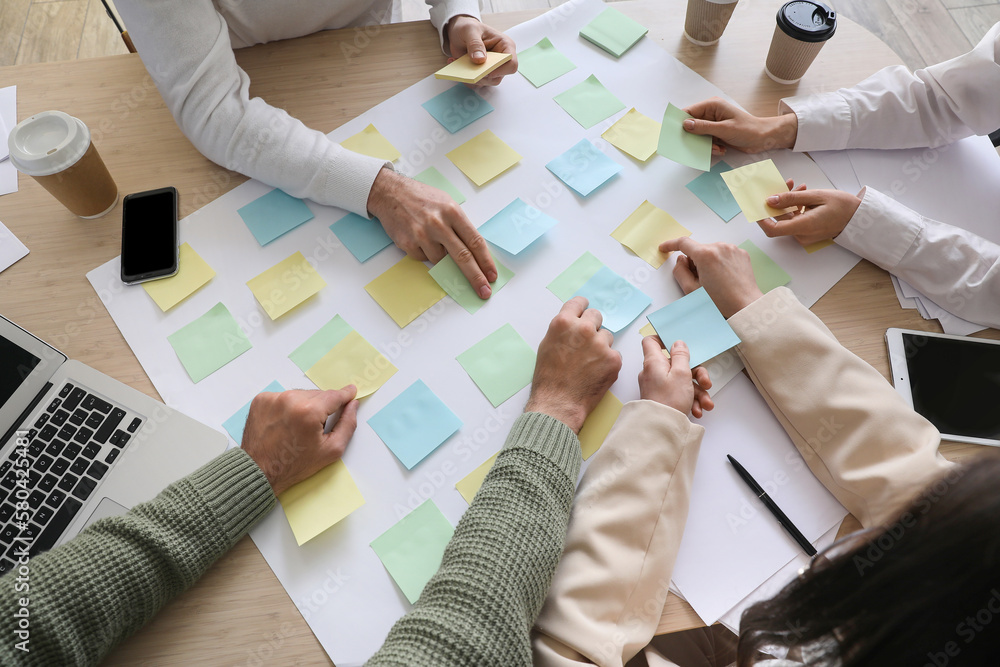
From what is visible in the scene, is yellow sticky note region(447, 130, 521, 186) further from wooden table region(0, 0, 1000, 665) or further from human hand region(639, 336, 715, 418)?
human hand region(639, 336, 715, 418)

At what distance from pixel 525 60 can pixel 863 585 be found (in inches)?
37.0

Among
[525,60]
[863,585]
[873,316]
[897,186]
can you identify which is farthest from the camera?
[525,60]

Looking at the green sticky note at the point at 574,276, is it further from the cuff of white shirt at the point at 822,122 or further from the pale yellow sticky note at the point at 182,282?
the pale yellow sticky note at the point at 182,282

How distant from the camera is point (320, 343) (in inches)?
31.8

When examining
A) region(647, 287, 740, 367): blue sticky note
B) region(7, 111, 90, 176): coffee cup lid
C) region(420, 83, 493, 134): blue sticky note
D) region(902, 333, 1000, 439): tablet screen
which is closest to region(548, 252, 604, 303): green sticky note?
region(647, 287, 740, 367): blue sticky note

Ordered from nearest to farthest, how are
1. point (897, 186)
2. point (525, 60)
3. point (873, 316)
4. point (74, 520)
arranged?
point (74, 520) < point (873, 316) < point (897, 186) < point (525, 60)

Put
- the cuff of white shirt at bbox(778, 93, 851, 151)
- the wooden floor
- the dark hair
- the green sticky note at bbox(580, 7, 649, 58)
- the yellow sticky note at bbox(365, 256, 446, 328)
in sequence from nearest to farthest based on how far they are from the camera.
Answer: the dark hair
the yellow sticky note at bbox(365, 256, 446, 328)
the cuff of white shirt at bbox(778, 93, 851, 151)
the green sticky note at bbox(580, 7, 649, 58)
the wooden floor

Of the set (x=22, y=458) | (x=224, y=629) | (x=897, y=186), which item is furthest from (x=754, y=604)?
(x=22, y=458)

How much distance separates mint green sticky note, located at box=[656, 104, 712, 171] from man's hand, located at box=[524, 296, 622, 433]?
35cm

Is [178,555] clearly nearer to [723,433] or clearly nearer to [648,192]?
[723,433]

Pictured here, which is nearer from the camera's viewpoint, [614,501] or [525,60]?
[614,501]

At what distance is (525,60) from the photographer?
1049mm

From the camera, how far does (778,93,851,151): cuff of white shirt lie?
0.93 m

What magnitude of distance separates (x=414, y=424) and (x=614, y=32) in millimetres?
815
